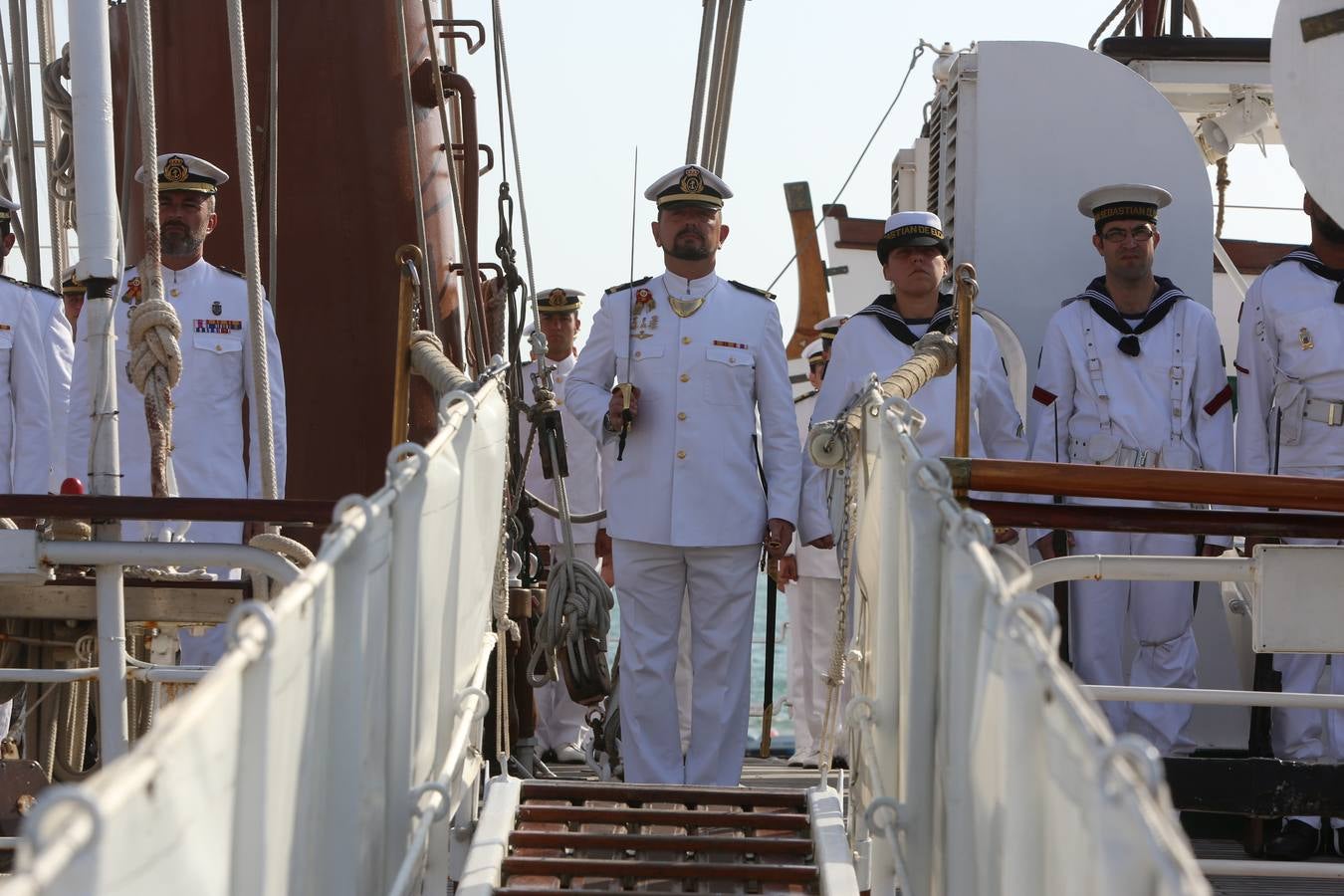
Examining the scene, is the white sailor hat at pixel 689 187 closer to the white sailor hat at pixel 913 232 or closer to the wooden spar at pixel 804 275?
the white sailor hat at pixel 913 232

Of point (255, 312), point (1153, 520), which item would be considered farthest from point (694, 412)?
point (1153, 520)

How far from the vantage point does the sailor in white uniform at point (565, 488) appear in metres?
6.89

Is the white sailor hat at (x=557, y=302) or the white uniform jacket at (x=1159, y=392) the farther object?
the white sailor hat at (x=557, y=302)

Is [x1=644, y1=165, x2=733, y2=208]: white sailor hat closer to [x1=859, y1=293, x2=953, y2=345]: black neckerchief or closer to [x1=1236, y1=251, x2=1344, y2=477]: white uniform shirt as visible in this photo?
[x1=859, y1=293, x2=953, y2=345]: black neckerchief

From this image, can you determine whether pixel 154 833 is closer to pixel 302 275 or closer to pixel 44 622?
pixel 44 622

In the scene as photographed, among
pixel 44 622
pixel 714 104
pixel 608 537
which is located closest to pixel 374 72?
pixel 714 104

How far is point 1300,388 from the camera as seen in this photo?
198 inches

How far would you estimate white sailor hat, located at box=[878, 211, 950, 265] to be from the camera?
17.0 ft

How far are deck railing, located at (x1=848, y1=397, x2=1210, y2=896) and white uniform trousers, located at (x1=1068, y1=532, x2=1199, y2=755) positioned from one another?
1.93 meters

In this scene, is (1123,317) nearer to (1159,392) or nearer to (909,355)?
(1159,392)

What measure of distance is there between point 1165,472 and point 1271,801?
1577 millimetres

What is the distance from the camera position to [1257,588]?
332 centimetres

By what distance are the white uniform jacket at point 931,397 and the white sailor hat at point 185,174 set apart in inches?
77.0

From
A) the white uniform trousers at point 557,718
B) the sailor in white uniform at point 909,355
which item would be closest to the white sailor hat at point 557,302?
the white uniform trousers at point 557,718
